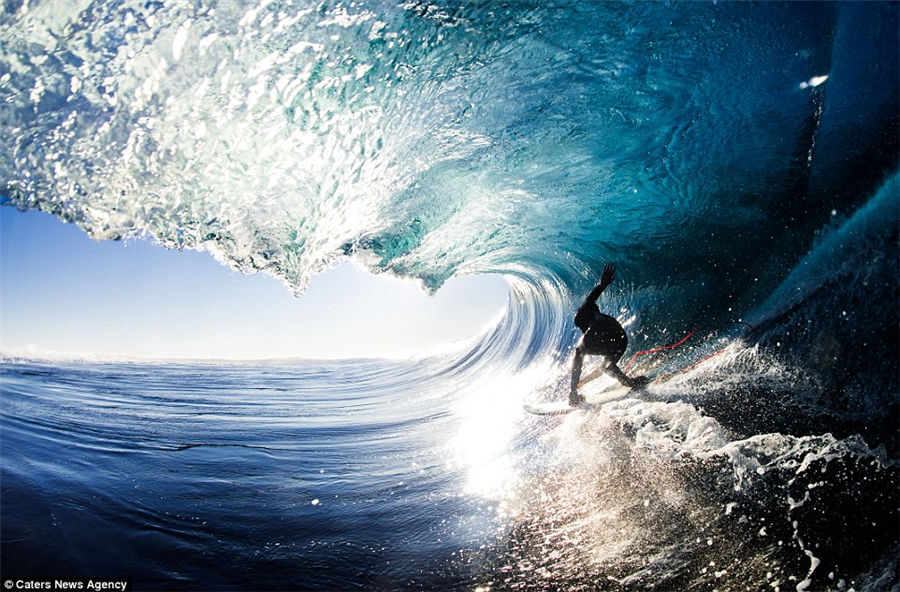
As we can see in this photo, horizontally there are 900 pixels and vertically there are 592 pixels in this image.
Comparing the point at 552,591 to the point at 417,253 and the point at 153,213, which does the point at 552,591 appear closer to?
the point at 153,213

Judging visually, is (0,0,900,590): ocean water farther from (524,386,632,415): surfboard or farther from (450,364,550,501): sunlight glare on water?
(524,386,632,415): surfboard

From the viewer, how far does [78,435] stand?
400 centimetres

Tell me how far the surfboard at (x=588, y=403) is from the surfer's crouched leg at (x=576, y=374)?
68 mm

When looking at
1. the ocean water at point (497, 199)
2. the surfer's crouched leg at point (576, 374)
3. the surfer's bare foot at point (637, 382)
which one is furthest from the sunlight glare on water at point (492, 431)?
the surfer's bare foot at point (637, 382)

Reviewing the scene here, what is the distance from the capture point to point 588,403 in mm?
4348

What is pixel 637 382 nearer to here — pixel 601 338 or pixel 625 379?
pixel 625 379

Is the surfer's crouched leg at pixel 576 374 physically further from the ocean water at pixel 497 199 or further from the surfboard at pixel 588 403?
the ocean water at pixel 497 199

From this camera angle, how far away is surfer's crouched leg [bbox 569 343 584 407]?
4.37 m

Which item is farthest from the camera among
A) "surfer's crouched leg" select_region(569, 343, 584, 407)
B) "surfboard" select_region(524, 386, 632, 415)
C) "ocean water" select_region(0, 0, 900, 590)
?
"surfer's crouched leg" select_region(569, 343, 584, 407)

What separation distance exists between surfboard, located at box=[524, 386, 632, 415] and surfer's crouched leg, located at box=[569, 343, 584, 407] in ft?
0.22

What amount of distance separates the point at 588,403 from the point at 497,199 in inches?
103

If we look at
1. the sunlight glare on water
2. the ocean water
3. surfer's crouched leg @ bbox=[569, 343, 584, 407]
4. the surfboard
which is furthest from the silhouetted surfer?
the sunlight glare on water

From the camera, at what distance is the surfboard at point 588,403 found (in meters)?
4.18

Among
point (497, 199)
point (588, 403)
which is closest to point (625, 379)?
point (588, 403)
